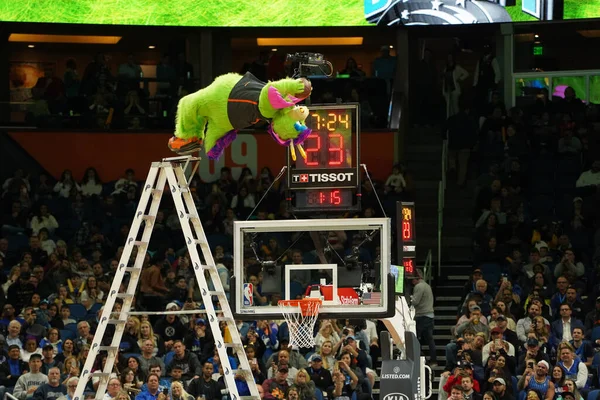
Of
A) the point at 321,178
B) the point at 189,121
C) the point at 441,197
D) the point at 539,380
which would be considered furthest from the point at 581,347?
the point at 189,121

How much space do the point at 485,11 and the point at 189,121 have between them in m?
12.6

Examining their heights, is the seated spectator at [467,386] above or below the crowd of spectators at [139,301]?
below

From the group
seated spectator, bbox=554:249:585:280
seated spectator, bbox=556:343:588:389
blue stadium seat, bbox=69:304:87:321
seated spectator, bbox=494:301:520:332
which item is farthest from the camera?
seated spectator, bbox=554:249:585:280

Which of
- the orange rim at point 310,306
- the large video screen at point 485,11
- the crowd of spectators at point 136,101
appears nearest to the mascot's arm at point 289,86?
the orange rim at point 310,306

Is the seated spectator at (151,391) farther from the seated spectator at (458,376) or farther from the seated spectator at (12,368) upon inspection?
the seated spectator at (458,376)

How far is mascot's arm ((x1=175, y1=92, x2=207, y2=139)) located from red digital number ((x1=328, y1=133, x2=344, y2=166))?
4224 mm

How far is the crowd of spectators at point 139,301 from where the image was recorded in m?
18.7

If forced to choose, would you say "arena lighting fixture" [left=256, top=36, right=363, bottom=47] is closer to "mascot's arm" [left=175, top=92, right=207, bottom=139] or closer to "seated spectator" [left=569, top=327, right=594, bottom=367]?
"seated spectator" [left=569, top=327, right=594, bottom=367]

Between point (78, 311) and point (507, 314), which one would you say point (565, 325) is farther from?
point (78, 311)

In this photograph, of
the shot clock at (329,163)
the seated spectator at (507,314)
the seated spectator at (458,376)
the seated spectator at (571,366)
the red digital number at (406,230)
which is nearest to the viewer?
the shot clock at (329,163)

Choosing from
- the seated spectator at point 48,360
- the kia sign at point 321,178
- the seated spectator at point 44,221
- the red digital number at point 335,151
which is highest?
the red digital number at point 335,151

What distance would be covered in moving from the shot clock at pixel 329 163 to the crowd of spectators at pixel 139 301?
2.87 m

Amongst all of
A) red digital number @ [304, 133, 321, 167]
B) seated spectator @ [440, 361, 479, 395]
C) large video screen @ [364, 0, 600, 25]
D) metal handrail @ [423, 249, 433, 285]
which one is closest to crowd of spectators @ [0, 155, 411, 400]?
metal handrail @ [423, 249, 433, 285]

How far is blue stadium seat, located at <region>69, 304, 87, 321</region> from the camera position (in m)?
21.2
